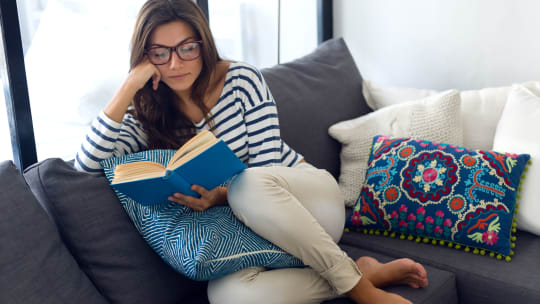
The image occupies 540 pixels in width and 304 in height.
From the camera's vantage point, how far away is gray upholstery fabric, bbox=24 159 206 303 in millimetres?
1244

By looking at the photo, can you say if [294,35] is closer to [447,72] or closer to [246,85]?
[447,72]

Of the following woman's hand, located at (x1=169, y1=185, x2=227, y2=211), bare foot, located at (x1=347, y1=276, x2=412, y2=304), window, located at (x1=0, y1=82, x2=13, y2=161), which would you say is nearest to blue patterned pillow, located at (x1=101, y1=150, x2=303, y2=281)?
woman's hand, located at (x1=169, y1=185, x2=227, y2=211)

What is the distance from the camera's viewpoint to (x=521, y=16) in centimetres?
205

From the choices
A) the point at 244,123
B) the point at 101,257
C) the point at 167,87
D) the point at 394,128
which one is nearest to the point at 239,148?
the point at 244,123

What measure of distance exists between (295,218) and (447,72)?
4.38 feet

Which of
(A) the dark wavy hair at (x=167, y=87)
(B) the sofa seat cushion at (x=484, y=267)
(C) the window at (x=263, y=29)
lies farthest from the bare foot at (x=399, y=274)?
(C) the window at (x=263, y=29)

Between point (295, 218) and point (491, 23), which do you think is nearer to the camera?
point (295, 218)

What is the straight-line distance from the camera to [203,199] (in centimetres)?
131

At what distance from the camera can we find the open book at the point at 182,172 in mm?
1130

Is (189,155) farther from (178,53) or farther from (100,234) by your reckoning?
(178,53)

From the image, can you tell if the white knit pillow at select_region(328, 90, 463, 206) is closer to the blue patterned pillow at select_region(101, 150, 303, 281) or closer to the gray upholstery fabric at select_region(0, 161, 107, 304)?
the blue patterned pillow at select_region(101, 150, 303, 281)

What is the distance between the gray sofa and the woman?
97mm

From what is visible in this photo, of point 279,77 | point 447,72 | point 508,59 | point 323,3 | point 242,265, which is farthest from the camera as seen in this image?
point 323,3

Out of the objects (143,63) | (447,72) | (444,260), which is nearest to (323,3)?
(447,72)
